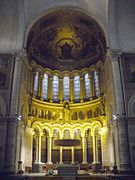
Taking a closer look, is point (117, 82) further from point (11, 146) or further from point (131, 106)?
point (11, 146)

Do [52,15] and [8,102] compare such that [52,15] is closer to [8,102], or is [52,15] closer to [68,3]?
[68,3]

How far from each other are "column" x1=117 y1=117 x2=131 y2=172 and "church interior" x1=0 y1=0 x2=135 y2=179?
85 mm

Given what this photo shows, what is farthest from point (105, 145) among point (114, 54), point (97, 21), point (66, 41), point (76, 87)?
point (66, 41)

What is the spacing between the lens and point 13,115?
2036cm

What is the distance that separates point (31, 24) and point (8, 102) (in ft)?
33.2

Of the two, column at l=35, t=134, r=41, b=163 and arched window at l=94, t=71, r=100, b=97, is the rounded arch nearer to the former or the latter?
arched window at l=94, t=71, r=100, b=97

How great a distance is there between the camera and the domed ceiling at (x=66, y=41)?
2787 centimetres

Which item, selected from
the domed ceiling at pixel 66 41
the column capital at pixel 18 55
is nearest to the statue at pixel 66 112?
the domed ceiling at pixel 66 41

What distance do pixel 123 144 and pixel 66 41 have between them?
19154mm

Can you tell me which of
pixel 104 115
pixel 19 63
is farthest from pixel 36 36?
pixel 104 115

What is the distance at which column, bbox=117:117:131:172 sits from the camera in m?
19.1

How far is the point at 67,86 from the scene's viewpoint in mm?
33812

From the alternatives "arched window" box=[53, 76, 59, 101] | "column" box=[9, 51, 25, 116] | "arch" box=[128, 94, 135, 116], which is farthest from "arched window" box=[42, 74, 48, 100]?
"arch" box=[128, 94, 135, 116]

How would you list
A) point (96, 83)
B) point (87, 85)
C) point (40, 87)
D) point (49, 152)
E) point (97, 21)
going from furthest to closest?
point (87, 85)
point (96, 83)
point (40, 87)
point (49, 152)
point (97, 21)
